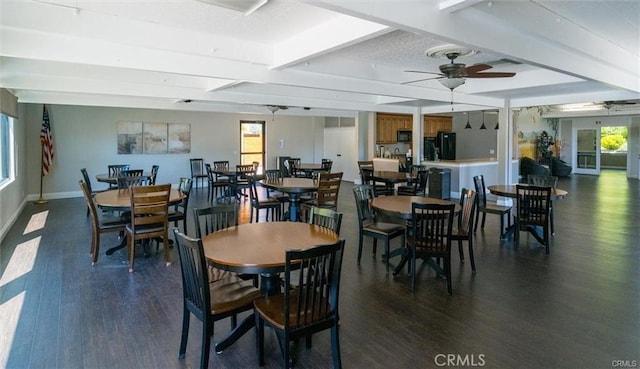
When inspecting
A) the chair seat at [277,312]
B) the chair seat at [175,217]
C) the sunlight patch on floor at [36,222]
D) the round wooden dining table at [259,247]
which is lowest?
the sunlight patch on floor at [36,222]

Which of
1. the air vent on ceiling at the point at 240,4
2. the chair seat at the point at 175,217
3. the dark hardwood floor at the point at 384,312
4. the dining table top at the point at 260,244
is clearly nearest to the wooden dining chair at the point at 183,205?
the chair seat at the point at 175,217

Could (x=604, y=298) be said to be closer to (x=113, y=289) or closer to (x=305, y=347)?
(x=305, y=347)

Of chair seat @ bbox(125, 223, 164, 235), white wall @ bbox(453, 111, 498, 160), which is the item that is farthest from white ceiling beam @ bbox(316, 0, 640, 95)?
white wall @ bbox(453, 111, 498, 160)

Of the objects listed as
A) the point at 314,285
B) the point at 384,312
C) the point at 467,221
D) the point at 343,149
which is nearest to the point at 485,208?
the point at 467,221

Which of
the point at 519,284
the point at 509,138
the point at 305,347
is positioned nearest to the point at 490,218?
the point at 509,138

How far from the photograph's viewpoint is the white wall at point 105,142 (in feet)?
29.4

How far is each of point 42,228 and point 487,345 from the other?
668cm

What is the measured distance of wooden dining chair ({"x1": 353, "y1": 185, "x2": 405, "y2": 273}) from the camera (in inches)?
162

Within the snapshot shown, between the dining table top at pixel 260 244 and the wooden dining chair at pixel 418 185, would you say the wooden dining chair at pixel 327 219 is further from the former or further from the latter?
the wooden dining chair at pixel 418 185

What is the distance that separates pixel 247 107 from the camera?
32.1 feet

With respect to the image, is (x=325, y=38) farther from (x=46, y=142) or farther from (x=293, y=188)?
(x=46, y=142)

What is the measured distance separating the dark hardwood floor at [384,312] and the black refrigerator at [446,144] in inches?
291

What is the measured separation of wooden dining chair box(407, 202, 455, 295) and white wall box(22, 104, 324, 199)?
892cm

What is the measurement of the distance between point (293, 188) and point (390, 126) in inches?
291
